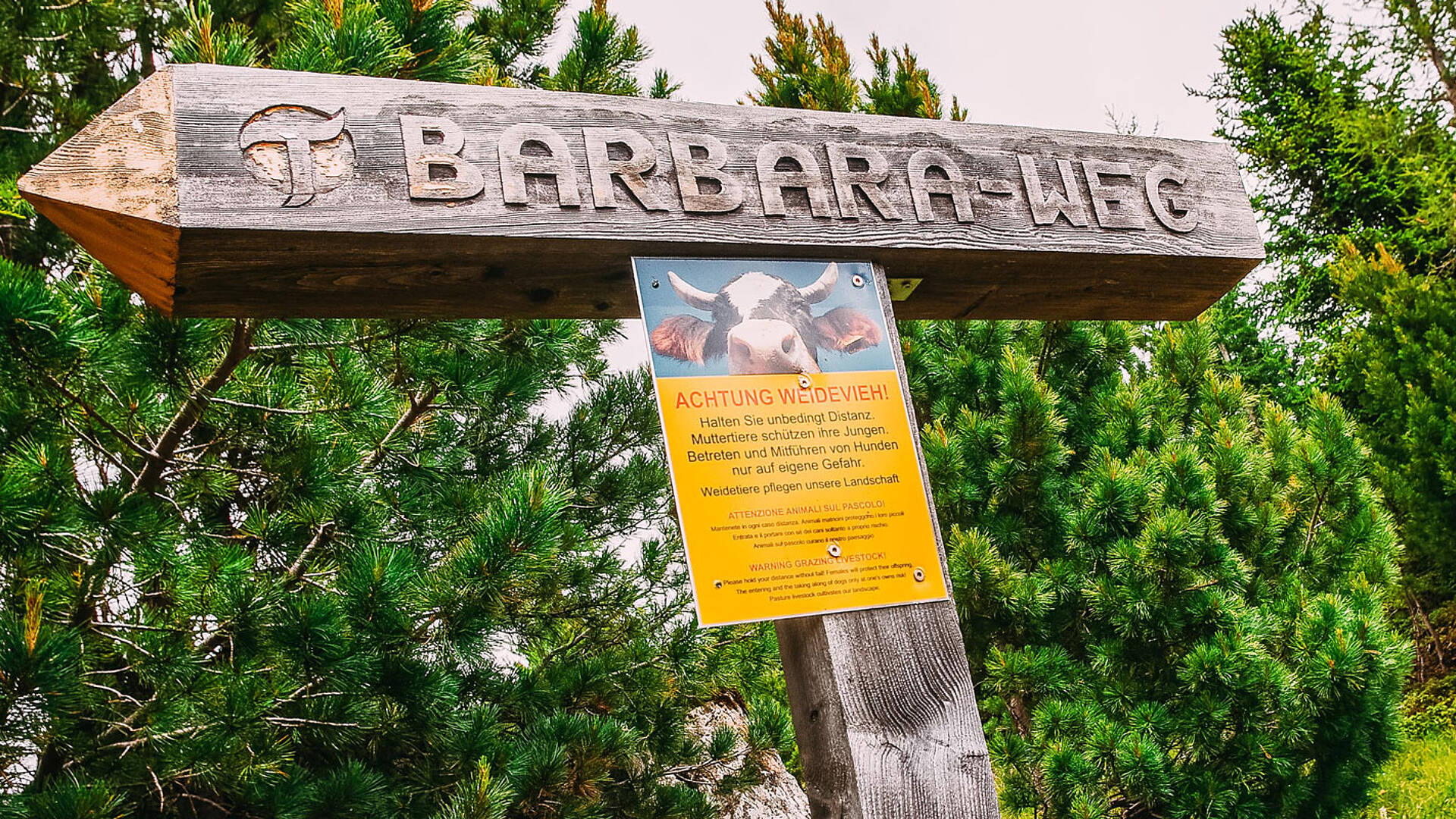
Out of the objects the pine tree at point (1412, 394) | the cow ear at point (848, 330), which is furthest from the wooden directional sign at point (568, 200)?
the pine tree at point (1412, 394)

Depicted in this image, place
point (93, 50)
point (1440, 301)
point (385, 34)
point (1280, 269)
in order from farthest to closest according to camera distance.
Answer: point (1280, 269) < point (1440, 301) < point (93, 50) < point (385, 34)

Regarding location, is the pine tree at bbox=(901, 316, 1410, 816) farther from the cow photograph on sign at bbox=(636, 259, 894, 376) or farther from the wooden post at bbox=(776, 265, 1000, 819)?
the cow photograph on sign at bbox=(636, 259, 894, 376)

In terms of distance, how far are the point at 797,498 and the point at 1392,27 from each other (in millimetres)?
12472

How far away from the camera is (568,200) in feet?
4.59

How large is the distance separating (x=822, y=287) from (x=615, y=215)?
1.11 feet

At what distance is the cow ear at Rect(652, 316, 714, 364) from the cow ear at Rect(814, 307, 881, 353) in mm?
184

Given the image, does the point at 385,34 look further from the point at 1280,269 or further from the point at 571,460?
the point at 1280,269

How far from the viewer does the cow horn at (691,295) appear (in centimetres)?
144

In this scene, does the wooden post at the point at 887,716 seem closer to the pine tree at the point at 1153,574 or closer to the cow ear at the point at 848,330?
the cow ear at the point at 848,330

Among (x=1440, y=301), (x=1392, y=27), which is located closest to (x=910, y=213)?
(x=1440, y=301)

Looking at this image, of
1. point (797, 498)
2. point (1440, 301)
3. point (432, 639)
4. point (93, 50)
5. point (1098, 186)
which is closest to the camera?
point (797, 498)

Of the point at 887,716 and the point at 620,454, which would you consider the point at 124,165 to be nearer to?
the point at 887,716

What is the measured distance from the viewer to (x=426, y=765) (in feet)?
7.85

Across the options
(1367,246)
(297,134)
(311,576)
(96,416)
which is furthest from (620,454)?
(1367,246)
